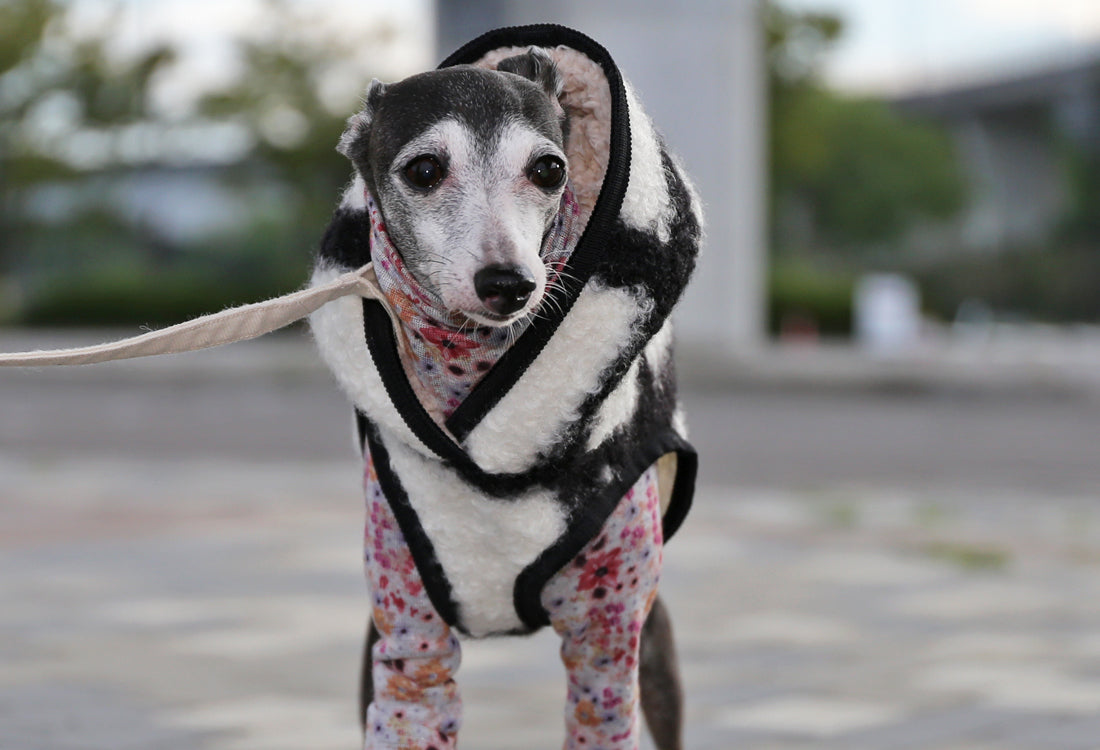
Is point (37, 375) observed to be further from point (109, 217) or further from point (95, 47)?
point (109, 217)

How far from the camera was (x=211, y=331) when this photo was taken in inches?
117

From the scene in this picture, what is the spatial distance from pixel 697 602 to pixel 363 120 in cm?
379

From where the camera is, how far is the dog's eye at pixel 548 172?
2.68 m

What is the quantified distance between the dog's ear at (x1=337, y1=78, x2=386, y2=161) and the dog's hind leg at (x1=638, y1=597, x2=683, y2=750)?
1.21 meters

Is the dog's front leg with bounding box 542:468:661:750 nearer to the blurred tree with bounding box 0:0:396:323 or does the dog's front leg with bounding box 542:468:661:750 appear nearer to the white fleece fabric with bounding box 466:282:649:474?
the white fleece fabric with bounding box 466:282:649:474

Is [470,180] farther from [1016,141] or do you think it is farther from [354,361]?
[1016,141]

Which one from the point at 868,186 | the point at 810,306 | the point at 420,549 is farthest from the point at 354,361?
the point at 868,186

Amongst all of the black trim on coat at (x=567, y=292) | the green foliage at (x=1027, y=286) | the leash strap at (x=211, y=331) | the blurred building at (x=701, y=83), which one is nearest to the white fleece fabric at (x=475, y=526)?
the black trim on coat at (x=567, y=292)

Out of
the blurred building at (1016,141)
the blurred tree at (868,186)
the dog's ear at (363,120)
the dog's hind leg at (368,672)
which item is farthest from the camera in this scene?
the blurred tree at (868,186)

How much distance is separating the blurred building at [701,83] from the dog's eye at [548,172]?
15328 millimetres

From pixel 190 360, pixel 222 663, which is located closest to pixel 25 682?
pixel 222 663

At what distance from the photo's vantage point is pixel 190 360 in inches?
856

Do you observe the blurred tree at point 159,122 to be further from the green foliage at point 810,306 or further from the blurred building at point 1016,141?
the blurred building at point 1016,141

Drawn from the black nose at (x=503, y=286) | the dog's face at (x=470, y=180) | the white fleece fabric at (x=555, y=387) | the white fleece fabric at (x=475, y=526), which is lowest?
the white fleece fabric at (x=475, y=526)
